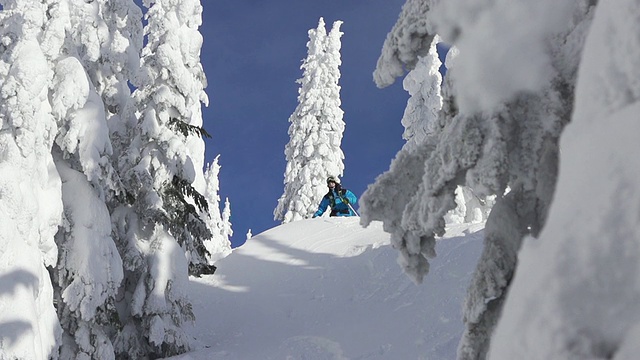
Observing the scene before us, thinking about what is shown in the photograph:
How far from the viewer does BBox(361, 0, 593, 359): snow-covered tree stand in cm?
318

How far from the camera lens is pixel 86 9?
12.9 m

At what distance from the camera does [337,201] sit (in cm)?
1911

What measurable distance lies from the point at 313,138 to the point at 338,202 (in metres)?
13.8

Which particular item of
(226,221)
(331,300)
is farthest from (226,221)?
(331,300)

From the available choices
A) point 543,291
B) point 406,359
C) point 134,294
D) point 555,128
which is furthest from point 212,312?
point 543,291

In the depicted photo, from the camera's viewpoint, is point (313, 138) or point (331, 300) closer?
point (331, 300)

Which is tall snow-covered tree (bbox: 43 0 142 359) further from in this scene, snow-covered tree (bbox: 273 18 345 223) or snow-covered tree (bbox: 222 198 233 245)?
snow-covered tree (bbox: 222 198 233 245)

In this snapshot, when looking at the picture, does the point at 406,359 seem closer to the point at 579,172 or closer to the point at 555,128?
the point at 555,128

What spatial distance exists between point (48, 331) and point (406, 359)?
6.28 m

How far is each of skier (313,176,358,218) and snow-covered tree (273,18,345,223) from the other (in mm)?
12179

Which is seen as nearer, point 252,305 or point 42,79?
point 42,79

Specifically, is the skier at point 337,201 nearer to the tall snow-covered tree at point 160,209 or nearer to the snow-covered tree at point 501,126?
the tall snow-covered tree at point 160,209

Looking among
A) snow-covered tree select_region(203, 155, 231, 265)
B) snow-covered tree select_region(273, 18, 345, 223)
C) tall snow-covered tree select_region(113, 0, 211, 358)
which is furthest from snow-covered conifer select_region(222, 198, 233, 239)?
tall snow-covered tree select_region(113, 0, 211, 358)

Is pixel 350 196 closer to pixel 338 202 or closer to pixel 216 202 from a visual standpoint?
pixel 338 202
